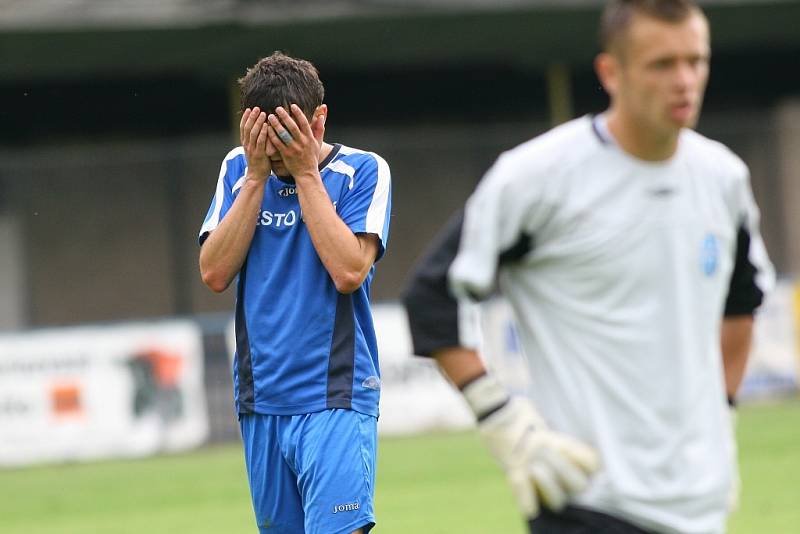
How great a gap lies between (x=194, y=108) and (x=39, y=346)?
8208 mm

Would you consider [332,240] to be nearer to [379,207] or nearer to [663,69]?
[379,207]

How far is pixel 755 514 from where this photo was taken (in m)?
9.98

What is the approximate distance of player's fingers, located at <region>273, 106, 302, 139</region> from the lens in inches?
211

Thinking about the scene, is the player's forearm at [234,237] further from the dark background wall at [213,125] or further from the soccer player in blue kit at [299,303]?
the dark background wall at [213,125]

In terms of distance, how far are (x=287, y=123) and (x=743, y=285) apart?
1.84m

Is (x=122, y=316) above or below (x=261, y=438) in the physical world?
below

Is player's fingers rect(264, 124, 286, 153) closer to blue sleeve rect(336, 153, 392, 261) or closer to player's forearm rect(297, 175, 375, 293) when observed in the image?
player's forearm rect(297, 175, 375, 293)

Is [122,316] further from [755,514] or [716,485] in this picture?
[716,485]

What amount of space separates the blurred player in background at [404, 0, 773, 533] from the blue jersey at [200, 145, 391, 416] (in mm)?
1675

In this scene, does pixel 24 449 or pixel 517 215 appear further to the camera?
pixel 24 449

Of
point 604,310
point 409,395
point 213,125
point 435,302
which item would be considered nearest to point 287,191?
point 435,302

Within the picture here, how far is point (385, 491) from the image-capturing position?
12109mm

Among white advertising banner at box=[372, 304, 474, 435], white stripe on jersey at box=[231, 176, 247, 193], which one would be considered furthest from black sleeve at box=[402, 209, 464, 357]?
white advertising banner at box=[372, 304, 474, 435]

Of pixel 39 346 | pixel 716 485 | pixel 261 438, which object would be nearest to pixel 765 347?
pixel 39 346
